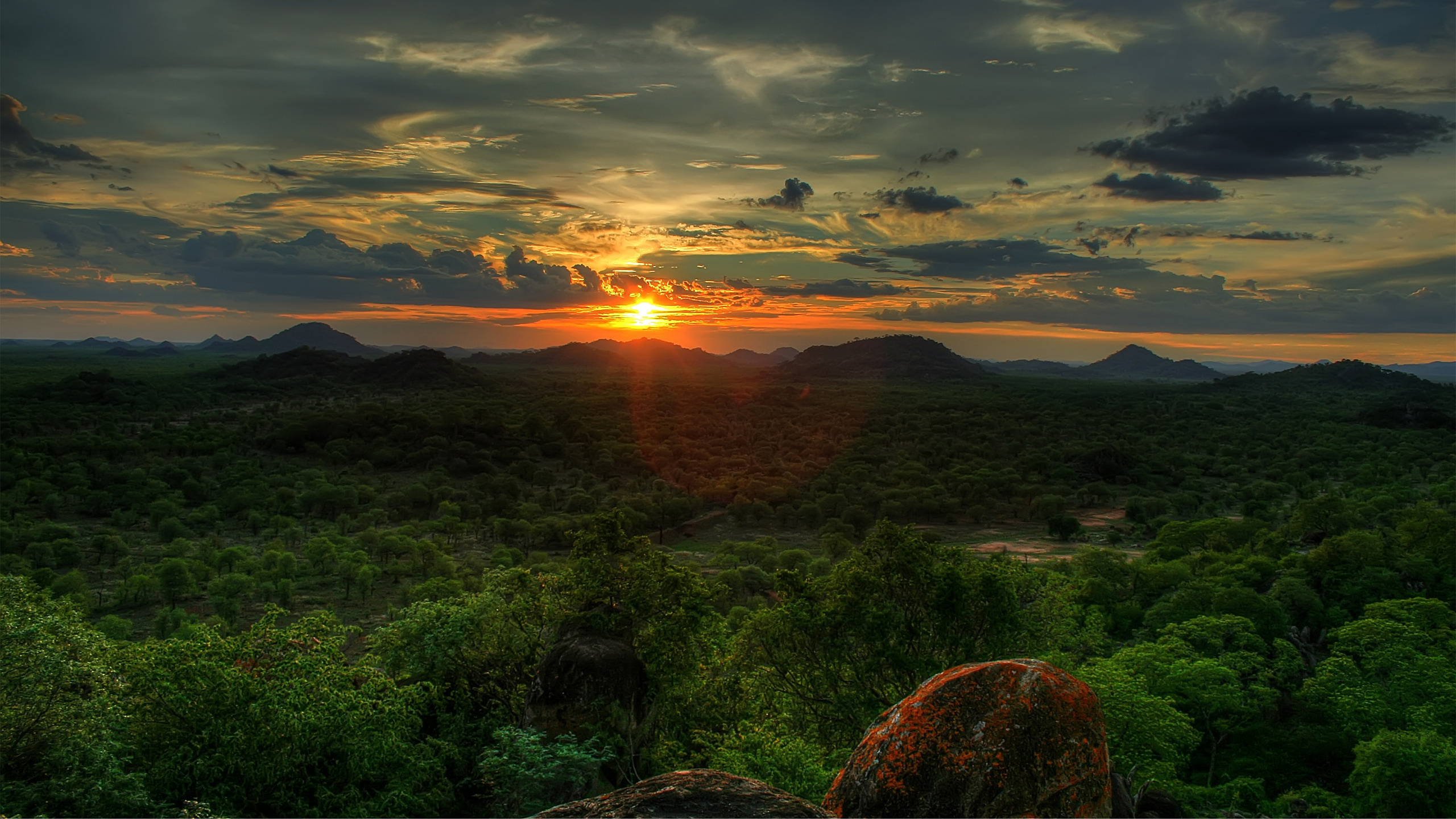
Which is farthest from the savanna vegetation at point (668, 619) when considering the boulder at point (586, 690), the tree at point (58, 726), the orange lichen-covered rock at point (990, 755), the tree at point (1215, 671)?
the orange lichen-covered rock at point (990, 755)

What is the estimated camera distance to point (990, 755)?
8.84 meters

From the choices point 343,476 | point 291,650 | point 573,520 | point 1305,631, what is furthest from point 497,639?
point 343,476

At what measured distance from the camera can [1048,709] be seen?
9.08 meters

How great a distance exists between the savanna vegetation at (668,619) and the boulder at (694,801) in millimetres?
11043

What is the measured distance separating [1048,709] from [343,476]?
4453 inches

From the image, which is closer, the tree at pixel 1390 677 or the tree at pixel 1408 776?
the tree at pixel 1408 776

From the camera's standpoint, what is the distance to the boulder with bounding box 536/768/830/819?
7.39m

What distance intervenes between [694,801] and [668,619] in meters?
16.7

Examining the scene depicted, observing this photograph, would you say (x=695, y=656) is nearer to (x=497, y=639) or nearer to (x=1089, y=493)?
(x=497, y=639)

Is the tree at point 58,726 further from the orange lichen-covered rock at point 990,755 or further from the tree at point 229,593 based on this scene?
the tree at point 229,593

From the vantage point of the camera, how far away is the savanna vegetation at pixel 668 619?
19.1m

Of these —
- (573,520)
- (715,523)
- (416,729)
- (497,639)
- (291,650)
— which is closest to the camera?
(291,650)

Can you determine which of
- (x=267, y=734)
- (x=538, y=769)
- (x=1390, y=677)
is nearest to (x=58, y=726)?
(x=267, y=734)

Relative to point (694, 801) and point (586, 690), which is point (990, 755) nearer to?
point (694, 801)
